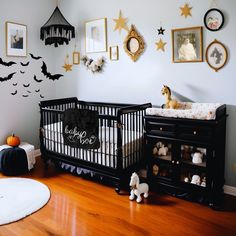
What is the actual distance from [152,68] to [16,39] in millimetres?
2017

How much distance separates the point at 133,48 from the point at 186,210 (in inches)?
79.5

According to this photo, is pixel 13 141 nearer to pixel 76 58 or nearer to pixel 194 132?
pixel 76 58

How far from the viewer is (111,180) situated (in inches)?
122

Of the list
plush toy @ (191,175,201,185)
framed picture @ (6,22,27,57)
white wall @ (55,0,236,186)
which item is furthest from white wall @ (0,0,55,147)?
plush toy @ (191,175,201,185)

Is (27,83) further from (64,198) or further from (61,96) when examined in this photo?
(64,198)

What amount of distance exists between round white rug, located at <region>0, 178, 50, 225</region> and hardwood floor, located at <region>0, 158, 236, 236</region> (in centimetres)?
8

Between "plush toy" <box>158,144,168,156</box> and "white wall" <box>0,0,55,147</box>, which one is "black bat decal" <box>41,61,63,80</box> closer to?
"white wall" <box>0,0,55,147</box>

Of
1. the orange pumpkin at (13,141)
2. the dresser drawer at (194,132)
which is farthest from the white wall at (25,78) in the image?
the dresser drawer at (194,132)

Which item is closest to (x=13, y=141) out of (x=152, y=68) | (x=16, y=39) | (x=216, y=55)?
(x=16, y=39)

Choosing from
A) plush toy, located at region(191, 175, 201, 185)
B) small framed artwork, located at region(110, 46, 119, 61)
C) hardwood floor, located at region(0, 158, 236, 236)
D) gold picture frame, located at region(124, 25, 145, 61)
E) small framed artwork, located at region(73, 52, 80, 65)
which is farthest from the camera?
small framed artwork, located at region(73, 52, 80, 65)

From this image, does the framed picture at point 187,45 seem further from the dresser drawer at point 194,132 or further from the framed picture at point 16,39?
the framed picture at point 16,39

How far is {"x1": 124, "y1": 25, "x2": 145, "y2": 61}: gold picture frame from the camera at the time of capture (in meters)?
3.38

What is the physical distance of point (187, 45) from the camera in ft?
9.93

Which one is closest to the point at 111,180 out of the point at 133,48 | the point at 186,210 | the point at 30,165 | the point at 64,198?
the point at 64,198
